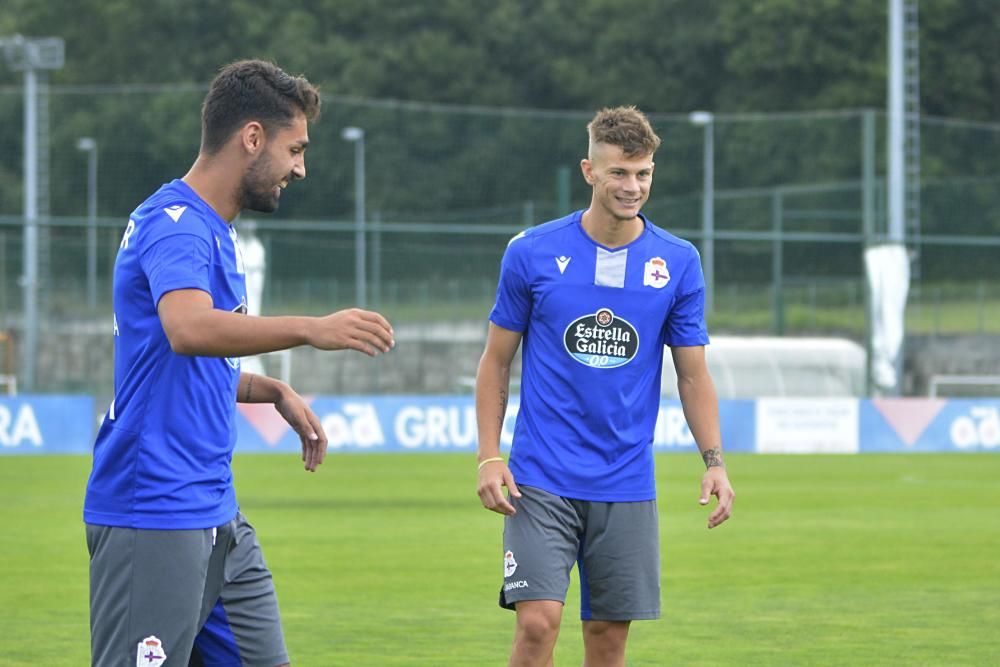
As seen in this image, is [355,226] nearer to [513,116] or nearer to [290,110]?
[513,116]

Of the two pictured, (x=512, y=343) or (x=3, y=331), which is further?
(x=3, y=331)

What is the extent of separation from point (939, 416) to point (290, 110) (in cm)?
2209

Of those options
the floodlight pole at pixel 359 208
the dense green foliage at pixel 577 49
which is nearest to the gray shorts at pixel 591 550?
the floodlight pole at pixel 359 208

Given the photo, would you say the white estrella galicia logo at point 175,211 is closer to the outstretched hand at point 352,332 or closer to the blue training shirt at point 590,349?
the outstretched hand at point 352,332

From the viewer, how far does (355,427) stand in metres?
23.8

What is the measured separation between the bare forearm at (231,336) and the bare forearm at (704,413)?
2328 millimetres

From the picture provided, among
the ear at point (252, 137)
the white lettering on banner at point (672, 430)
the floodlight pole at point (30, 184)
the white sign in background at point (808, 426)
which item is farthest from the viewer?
the floodlight pole at point (30, 184)

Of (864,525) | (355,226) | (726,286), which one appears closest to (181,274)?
(864,525)

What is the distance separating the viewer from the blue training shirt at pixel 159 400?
4.45 metres

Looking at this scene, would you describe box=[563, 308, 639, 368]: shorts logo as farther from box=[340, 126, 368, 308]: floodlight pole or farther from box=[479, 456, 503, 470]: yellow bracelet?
box=[340, 126, 368, 308]: floodlight pole

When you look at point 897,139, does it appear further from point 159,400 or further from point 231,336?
point 231,336

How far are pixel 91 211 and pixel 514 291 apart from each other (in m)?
28.1

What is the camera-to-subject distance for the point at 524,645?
19.5ft

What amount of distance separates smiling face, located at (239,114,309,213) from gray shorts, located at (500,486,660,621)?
5.91 ft
